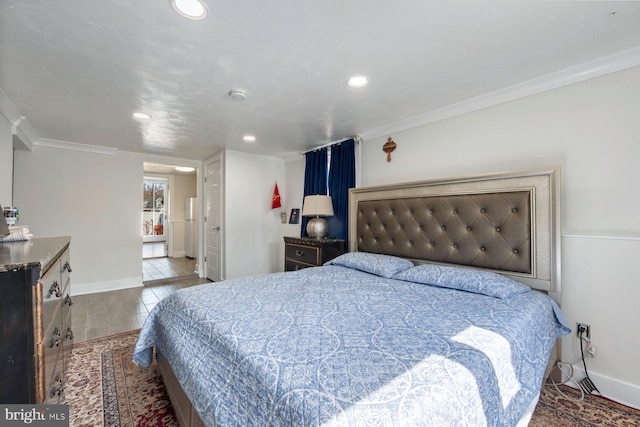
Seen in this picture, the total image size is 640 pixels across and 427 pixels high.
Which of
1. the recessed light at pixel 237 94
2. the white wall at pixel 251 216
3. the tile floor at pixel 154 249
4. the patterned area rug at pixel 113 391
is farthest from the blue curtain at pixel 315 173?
the tile floor at pixel 154 249

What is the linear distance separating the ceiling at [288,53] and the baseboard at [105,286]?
2471 mm

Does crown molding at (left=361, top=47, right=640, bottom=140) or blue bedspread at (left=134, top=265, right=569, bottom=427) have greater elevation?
crown molding at (left=361, top=47, right=640, bottom=140)

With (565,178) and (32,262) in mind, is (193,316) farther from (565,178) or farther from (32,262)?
(565,178)

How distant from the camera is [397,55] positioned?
174cm

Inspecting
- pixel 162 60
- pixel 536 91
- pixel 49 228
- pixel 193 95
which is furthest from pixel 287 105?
pixel 49 228

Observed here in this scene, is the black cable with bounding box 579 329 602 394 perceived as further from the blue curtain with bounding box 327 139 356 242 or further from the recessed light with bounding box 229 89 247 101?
the recessed light with bounding box 229 89 247 101

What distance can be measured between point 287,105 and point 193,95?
0.79m

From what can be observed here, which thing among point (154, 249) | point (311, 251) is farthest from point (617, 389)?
point (154, 249)

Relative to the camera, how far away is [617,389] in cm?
173

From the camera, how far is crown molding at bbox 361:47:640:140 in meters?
1.73

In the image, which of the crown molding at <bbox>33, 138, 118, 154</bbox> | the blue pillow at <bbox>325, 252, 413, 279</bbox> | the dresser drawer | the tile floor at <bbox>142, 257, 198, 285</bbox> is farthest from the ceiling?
the tile floor at <bbox>142, 257, 198, 285</bbox>

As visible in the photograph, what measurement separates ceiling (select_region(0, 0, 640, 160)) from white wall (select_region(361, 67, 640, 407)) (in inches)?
10.1

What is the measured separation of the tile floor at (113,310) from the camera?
283 cm

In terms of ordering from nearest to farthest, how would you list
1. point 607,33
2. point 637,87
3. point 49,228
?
point 607,33
point 637,87
point 49,228
